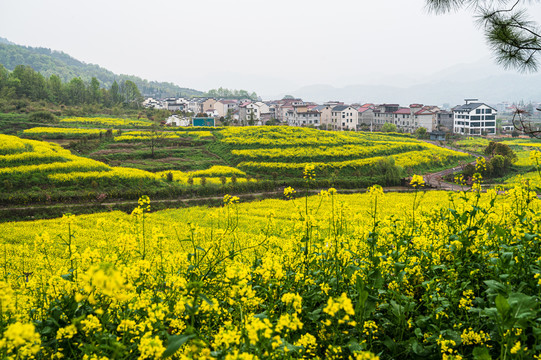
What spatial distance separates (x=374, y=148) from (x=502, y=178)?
14.3 metres

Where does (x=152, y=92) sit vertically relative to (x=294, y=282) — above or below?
above

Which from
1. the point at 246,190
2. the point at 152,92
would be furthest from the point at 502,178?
the point at 152,92

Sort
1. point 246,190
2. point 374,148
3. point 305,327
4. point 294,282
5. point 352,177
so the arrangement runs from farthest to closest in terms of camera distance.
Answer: point 374,148
point 352,177
point 246,190
point 294,282
point 305,327

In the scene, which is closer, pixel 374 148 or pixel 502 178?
pixel 502 178

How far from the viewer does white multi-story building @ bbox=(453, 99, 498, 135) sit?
69.1 m

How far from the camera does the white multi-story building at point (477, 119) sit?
6906cm

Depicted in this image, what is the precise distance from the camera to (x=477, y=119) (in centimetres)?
6969

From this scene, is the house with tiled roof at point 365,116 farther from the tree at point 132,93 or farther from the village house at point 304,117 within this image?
the tree at point 132,93

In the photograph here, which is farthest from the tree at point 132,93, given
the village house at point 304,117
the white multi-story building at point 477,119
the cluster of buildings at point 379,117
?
the white multi-story building at point 477,119

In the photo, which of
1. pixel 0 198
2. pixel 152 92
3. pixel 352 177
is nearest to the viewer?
pixel 0 198

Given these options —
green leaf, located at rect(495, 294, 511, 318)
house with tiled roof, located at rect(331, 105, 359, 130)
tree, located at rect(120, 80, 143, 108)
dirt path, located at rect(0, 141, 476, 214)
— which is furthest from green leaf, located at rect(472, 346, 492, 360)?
A: tree, located at rect(120, 80, 143, 108)

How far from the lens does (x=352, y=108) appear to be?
256ft

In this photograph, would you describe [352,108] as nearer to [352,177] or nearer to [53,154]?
[352,177]

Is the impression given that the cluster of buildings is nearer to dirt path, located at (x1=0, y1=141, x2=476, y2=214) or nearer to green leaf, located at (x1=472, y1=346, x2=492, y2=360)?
dirt path, located at (x1=0, y1=141, x2=476, y2=214)
